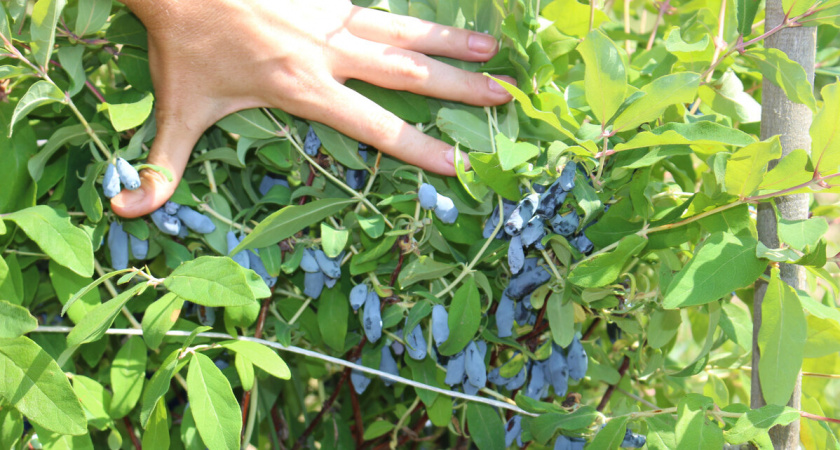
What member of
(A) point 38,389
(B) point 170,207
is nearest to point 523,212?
Answer: (B) point 170,207

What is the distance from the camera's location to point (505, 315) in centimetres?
89

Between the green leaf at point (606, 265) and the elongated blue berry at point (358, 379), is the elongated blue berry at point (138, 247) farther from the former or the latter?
the green leaf at point (606, 265)

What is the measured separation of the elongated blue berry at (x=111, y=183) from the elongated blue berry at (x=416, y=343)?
16.8 inches

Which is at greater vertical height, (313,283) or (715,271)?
(715,271)

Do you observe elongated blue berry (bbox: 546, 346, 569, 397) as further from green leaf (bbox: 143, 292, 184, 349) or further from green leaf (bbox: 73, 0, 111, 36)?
green leaf (bbox: 73, 0, 111, 36)

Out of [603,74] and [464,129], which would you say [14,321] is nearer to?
[464,129]

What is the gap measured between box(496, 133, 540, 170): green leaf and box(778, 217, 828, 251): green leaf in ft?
0.91

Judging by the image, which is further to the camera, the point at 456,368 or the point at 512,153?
the point at 456,368

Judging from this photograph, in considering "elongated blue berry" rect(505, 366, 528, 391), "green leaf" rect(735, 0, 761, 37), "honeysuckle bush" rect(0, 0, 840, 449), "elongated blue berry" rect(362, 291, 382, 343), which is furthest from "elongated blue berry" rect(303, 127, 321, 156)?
"green leaf" rect(735, 0, 761, 37)

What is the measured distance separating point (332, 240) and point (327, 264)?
5 centimetres

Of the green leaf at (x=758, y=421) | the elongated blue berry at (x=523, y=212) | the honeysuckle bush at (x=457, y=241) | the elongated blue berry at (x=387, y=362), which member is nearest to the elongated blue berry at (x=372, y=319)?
the honeysuckle bush at (x=457, y=241)

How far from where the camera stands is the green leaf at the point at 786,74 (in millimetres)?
705

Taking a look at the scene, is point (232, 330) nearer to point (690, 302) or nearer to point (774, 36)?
point (690, 302)

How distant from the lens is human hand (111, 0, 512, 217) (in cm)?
86
